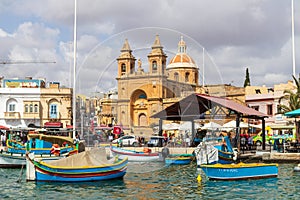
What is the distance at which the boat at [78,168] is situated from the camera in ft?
71.0

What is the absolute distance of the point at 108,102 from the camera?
20.4 metres

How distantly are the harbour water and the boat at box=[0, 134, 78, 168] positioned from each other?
15.9 feet

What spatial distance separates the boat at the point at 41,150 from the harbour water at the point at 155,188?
4.85 m

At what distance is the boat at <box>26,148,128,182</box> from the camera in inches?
852

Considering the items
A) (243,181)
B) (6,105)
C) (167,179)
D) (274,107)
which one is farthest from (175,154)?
(6,105)

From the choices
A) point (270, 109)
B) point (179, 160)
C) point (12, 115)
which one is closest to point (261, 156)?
point (179, 160)

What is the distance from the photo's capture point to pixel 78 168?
852 inches

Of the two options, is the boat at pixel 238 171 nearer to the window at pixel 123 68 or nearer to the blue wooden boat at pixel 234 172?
the blue wooden boat at pixel 234 172

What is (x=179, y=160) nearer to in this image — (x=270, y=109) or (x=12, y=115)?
(x=270, y=109)

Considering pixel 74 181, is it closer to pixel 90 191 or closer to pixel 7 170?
pixel 90 191

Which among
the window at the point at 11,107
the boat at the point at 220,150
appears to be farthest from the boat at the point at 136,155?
the window at the point at 11,107

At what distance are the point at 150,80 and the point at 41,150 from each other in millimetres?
15934

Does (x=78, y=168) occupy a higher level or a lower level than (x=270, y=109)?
lower

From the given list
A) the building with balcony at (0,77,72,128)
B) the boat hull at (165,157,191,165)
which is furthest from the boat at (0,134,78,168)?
the building with balcony at (0,77,72,128)
